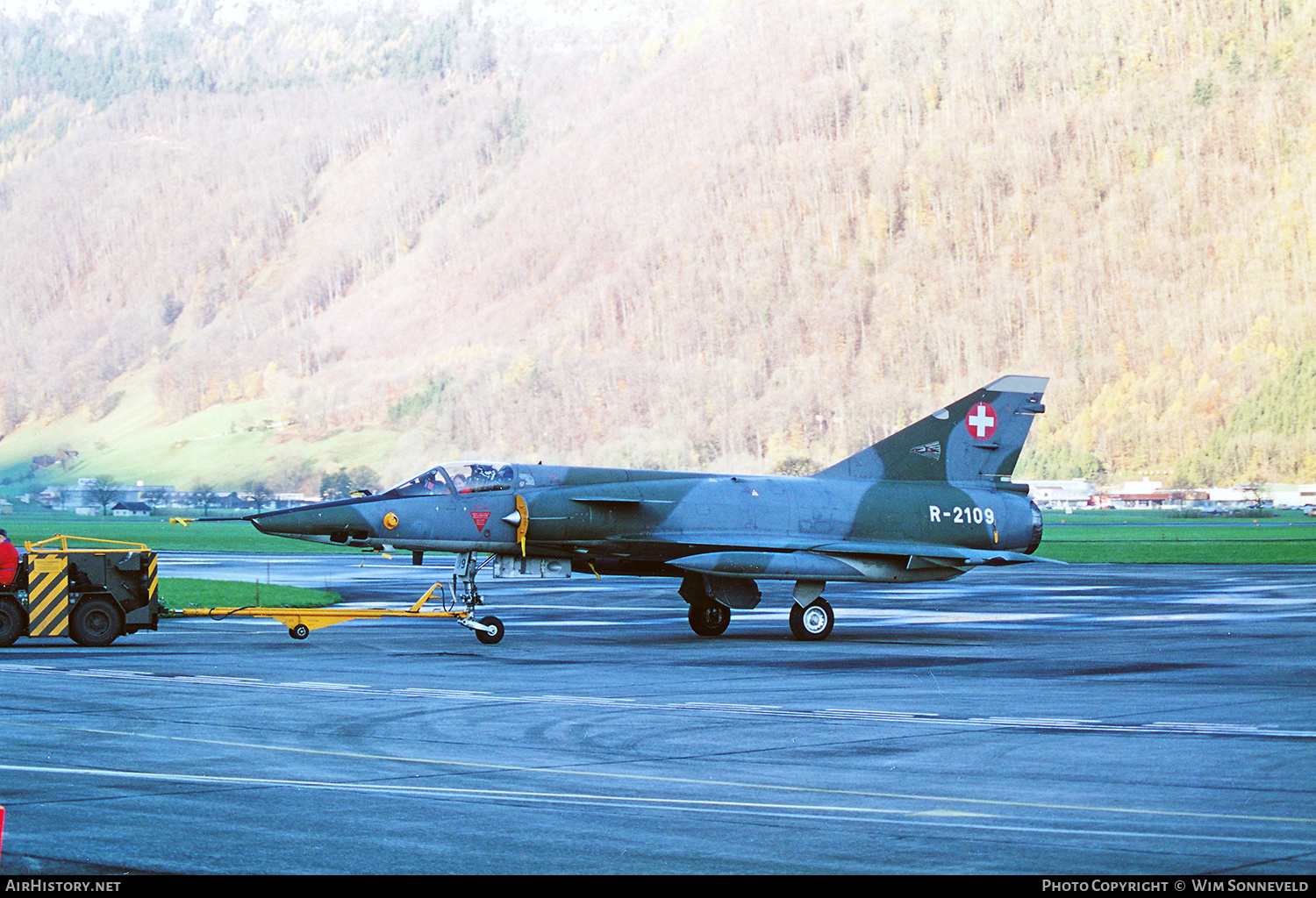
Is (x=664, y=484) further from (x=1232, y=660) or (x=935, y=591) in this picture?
(x=935, y=591)

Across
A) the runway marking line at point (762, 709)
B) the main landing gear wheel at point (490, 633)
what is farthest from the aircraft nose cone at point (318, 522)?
the runway marking line at point (762, 709)

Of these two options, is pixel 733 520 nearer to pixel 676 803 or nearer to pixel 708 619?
pixel 708 619

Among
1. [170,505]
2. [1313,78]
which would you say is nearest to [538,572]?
[170,505]

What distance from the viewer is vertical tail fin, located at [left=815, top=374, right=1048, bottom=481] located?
2930 centimetres

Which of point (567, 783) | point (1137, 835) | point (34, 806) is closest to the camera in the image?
point (1137, 835)

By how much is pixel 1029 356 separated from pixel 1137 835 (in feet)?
632

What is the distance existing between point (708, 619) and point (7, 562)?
11841 millimetres

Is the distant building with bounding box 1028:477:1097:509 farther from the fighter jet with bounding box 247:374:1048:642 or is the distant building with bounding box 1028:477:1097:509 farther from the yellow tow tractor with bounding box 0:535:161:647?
the yellow tow tractor with bounding box 0:535:161:647

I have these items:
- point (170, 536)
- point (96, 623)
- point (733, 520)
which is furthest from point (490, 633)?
point (170, 536)

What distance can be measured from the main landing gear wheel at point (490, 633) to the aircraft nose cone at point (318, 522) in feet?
8.12

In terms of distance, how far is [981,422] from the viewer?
2973 centimetres

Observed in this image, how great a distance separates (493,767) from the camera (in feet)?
39.5

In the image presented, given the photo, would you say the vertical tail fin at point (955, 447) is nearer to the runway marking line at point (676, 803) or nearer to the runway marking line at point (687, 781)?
the runway marking line at point (687, 781)

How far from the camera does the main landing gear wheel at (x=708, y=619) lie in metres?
27.3
